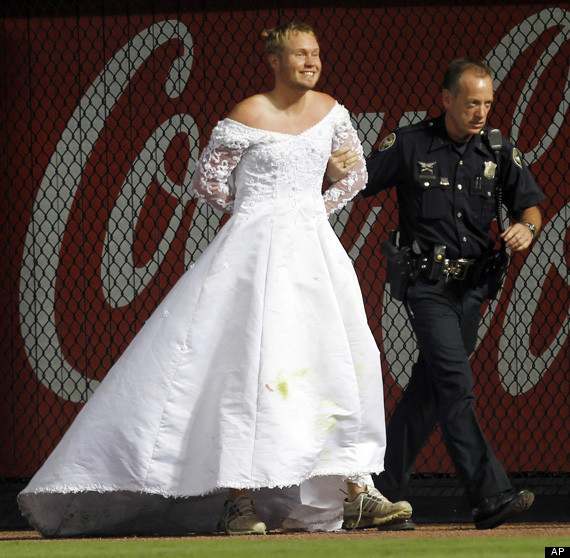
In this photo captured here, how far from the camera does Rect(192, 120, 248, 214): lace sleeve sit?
3.62 m

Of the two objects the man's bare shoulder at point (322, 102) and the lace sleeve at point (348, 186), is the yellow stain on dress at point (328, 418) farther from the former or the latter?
the man's bare shoulder at point (322, 102)

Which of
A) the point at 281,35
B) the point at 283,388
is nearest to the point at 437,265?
the point at 283,388

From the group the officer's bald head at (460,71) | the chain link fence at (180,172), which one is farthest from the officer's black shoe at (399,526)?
the chain link fence at (180,172)

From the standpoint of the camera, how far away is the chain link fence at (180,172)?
564 centimetres

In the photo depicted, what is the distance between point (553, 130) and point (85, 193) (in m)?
2.25

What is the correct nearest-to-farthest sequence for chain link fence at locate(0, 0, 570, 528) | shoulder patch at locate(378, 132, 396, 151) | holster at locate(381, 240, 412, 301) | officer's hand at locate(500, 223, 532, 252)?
1. officer's hand at locate(500, 223, 532, 252)
2. holster at locate(381, 240, 412, 301)
3. shoulder patch at locate(378, 132, 396, 151)
4. chain link fence at locate(0, 0, 570, 528)

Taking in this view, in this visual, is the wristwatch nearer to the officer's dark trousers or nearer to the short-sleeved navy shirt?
the short-sleeved navy shirt

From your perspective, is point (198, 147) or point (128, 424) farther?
point (198, 147)

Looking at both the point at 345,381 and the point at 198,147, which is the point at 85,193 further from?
the point at 345,381

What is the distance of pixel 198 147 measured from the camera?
19.0 ft

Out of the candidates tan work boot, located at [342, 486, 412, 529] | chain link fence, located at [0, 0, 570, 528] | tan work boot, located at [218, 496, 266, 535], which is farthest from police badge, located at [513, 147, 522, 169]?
chain link fence, located at [0, 0, 570, 528]

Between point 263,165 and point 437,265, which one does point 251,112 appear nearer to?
point 263,165

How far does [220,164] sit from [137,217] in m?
2.23

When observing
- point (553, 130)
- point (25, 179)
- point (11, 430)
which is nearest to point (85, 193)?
point (25, 179)
